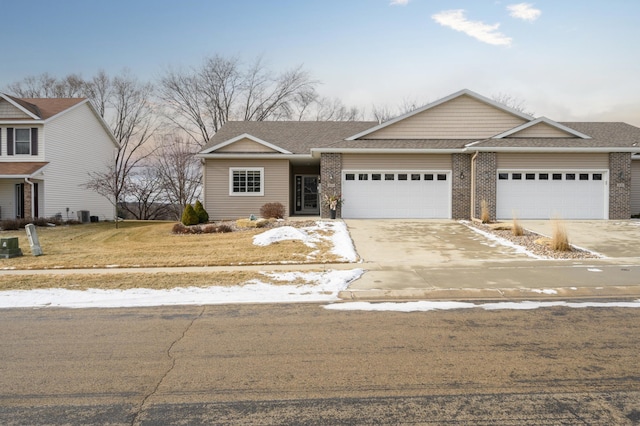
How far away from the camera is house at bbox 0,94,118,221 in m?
24.4

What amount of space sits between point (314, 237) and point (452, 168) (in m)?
8.88

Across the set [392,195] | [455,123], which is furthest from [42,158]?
[455,123]

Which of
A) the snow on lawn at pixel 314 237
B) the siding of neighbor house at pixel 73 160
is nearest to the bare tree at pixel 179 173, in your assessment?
the siding of neighbor house at pixel 73 160

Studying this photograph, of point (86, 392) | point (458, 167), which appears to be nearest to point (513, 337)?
point (86, 392)

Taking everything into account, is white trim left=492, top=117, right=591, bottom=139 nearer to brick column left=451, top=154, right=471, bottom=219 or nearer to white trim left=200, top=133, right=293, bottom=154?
brick column left=451, top=154, right=471, bottom=219

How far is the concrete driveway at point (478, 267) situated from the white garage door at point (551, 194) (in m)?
2.33

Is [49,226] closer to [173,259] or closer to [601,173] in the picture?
[173,259]

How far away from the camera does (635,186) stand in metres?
22.5

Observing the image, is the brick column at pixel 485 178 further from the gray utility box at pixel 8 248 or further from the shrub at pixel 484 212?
the gray utility box at pixel 8 248

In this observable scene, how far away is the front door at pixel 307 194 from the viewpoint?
25.4m

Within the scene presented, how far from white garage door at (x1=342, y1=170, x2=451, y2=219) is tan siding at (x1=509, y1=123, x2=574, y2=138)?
3.91 metres

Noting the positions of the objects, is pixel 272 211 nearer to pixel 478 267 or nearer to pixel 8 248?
pixel 8 248

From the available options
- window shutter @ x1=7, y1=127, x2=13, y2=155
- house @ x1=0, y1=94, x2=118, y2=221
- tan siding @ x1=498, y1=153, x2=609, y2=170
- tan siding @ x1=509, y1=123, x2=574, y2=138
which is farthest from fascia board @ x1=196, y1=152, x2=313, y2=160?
window shutter @ x1=7, y1=127, x2=13, y2=155

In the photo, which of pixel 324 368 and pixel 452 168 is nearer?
pixel 324 368
